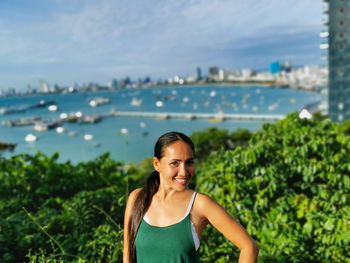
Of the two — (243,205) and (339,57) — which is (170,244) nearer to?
(243,205)

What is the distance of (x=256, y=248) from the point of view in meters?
1.25

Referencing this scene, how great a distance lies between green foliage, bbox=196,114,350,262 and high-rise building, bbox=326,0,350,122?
33.2 meters

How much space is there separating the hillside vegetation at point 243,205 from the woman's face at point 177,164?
0.85m

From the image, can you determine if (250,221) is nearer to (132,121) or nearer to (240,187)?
(240,187)

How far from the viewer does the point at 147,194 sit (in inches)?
57.2

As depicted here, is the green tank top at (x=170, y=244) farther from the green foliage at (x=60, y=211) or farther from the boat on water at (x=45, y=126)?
the boat on water at (x=45, y=126)

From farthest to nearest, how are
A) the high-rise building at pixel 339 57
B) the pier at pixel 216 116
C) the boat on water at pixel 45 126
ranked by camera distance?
the boat on water at pixel 45 126, the pier at pixel 216 116, the high-rise building at pixel 339 57

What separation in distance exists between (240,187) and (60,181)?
2.87 meters

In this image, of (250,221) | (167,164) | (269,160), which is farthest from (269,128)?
(167,164)

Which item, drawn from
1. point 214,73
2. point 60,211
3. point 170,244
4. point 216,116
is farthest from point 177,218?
point 214,73

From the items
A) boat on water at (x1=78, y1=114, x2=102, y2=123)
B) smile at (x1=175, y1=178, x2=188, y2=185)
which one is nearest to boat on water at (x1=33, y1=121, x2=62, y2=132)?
boat on water at (x1=78, y1=114, x2=102, y2=123)

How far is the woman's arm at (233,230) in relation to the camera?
48.6 inches

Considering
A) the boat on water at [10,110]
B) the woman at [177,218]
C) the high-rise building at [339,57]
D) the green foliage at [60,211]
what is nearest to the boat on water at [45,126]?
the boat on water at [10,110]

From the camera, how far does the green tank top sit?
1263 mm
